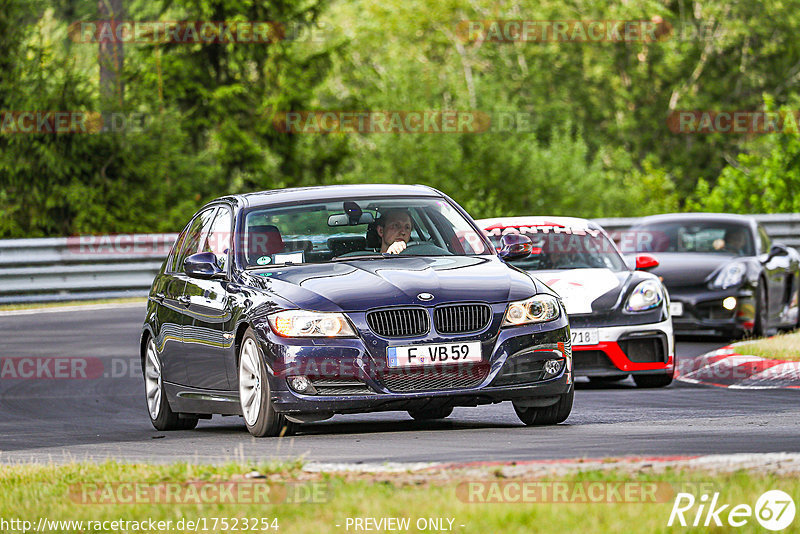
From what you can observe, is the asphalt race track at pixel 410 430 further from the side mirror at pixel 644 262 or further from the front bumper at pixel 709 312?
the front bumper at pixel 709 312

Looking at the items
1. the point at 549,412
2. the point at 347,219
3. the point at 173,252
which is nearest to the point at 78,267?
the point at 173,252

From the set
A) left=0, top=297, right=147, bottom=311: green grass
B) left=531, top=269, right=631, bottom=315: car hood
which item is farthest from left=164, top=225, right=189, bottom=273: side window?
left=0, top=297, right=147, bottom=311: green grass

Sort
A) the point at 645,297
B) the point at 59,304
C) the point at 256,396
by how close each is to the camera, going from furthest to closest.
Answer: the point at 59,304, the point at 645,297, the point at 256,396

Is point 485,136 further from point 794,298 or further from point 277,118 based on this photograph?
point 794,298

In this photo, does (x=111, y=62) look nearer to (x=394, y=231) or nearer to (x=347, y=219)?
(x=347, y=219)

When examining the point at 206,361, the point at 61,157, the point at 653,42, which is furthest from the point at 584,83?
the point at 206,361

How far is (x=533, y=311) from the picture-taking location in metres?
9.27

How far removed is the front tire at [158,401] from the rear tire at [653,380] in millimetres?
4066

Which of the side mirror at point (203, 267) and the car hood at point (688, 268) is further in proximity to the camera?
the car hood at point (688, 268)

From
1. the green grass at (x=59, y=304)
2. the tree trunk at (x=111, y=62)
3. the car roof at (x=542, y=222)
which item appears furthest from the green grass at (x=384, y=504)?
the tree trunk at (x=111, y=62)

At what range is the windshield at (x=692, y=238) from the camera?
60.8 feet

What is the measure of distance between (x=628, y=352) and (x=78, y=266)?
13.7 meters

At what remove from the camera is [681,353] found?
16.2 meters

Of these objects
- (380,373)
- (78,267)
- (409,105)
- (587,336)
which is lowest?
(78,267)
